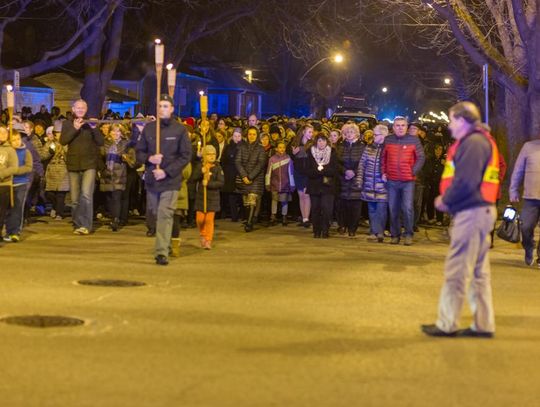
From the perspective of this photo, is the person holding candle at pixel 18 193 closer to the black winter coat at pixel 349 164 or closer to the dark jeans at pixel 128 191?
the dark jeans at pixel 128 191

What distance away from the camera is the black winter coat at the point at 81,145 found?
59.3ft

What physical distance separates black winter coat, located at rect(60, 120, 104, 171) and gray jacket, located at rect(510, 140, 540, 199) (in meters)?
6.78

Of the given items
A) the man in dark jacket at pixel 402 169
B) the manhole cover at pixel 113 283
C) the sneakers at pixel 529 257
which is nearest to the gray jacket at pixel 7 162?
the manhole cover at pixel 113 283

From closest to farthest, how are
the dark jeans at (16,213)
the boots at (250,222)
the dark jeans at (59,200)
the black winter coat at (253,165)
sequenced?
the dark jeans at (16,213)
the boots at (250,222)
the black winter coat at (253,165)
the dark jeans at (59,200)

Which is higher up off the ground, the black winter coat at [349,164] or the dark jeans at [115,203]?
the black winter coat at [349,164]

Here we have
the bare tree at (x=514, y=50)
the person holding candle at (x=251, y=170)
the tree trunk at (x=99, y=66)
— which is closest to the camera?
the person holding candle at (x=251, y=170)

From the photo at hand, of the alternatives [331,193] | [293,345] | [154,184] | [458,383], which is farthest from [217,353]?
[331,193]

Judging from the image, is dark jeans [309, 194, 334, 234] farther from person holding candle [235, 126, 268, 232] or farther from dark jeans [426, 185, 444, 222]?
dark jeans [426, 185, 444, 222]

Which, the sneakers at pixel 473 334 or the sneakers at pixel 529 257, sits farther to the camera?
the sneakers at pixel 529 257

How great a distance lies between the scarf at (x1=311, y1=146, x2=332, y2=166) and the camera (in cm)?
1922

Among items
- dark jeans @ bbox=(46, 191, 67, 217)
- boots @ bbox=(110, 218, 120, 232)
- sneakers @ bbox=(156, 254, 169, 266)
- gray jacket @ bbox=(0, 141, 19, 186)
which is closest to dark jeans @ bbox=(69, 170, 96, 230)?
boots @ bbox=(110, 218, 120, 232)

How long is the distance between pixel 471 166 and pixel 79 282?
5150 millimetres

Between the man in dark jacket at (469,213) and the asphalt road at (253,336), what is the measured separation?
0.31 meters

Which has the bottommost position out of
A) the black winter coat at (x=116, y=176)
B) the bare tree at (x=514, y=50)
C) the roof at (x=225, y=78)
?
the black winter coat at (x=116, y=176)
